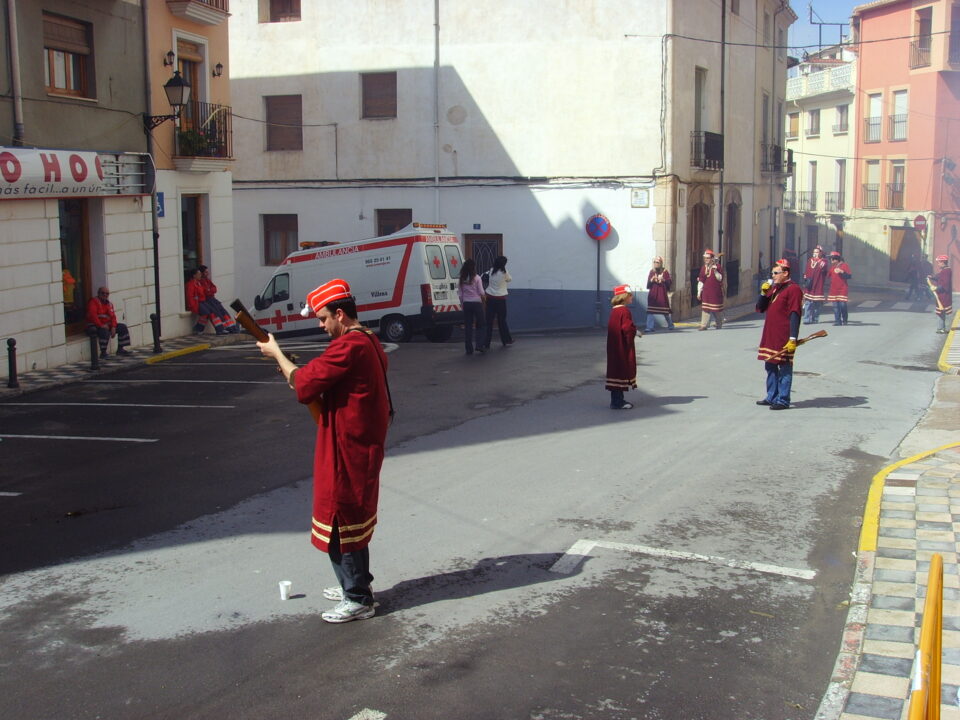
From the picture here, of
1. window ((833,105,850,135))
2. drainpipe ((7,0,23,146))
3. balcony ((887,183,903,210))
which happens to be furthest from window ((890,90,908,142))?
drainpipe ((7,0,23,146))

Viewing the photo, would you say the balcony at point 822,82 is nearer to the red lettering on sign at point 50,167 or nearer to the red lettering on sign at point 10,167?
the red lettering on sign at point 50,167

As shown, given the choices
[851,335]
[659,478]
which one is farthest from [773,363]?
[851,335]

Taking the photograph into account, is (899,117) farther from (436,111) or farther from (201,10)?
(201,10)

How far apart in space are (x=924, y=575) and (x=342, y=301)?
3914mm

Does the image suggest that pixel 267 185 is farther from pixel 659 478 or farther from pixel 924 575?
pixel 924 575

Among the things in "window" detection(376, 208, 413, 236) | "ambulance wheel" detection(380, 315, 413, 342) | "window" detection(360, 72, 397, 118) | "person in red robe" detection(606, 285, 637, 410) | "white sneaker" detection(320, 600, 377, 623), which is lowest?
"white sneaker" detection(320, 600, 377, 623)

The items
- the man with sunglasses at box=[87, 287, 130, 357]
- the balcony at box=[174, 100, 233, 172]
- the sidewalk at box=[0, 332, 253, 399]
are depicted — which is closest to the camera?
the sidewalk at box=[0, 332, 253, 399]

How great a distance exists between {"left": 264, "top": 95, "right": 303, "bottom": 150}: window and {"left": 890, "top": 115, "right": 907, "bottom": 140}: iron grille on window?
91.8 feet

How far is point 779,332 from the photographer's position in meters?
12.0

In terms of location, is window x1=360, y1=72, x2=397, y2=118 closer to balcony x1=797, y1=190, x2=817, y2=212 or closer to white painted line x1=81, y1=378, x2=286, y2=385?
white painted line x1=81, y1=378, x2=286, y2=385

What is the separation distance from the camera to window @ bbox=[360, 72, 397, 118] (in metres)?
26.4

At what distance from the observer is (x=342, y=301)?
5.80 metres

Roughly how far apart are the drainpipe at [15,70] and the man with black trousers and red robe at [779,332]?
1035cm

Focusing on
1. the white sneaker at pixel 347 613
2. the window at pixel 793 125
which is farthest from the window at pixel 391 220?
the window at pixel 793 125
